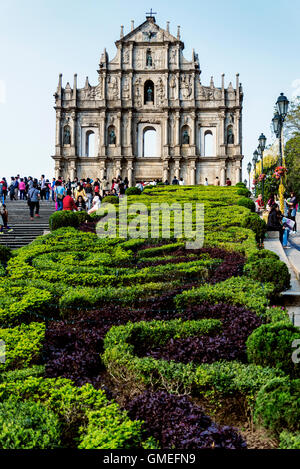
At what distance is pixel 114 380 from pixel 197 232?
8.02m

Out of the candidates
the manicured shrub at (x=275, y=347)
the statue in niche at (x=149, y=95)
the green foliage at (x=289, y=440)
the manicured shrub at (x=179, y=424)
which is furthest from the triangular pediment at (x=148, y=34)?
the green foliage at (x=289, y=440)

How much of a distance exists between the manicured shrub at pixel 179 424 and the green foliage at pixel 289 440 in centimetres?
29

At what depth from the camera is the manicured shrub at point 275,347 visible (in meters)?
4.29

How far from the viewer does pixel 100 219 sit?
1633cm

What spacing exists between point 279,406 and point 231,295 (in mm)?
3060

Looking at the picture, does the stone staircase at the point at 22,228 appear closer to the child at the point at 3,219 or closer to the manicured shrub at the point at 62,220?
the child at the point at 3,219

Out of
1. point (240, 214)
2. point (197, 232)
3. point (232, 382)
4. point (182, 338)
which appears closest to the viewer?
point (232, 382)

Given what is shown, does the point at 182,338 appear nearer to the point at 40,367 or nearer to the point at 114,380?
the point at 114,380

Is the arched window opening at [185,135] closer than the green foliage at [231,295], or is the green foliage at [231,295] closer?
the green foliage at [231,295]

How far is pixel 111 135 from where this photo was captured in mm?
41812

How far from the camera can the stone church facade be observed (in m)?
40.8

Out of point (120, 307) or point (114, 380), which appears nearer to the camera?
point (114, 380)

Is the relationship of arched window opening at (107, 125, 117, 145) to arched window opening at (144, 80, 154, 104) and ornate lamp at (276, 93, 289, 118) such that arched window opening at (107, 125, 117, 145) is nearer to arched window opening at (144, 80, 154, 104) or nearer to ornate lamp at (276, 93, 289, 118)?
arched window opening at (144, 80, 154, 104)
